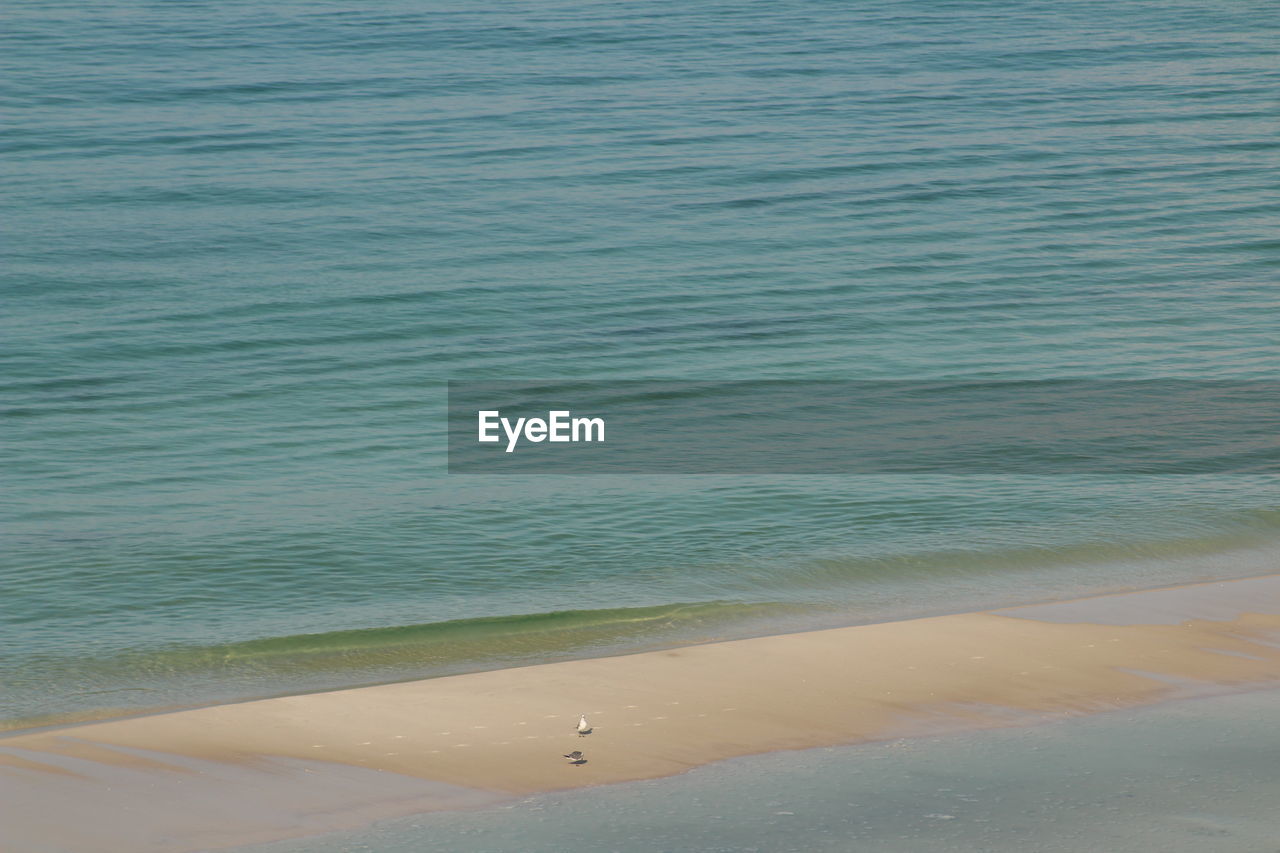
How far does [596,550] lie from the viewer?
12.9 m

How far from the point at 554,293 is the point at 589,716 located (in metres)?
12.9

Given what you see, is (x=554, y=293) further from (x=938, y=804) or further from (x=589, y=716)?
(x=938, y=804)

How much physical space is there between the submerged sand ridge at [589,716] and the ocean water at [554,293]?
1.02 m

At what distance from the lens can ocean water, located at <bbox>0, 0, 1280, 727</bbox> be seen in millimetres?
11867

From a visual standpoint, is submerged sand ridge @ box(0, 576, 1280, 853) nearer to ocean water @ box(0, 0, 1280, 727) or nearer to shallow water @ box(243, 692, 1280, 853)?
shallow water @ box(243, 692, 1280, 853)

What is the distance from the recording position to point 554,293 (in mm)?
21359

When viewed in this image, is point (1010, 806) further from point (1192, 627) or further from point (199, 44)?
point (199, 44)

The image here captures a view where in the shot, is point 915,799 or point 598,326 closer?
point 915,799

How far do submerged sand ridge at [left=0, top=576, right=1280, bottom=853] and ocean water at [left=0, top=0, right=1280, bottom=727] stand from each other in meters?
1.02

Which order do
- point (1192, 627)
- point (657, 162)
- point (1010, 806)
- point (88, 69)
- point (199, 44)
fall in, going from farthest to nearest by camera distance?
point (199, 44) < point (88, 69) < point (657, 162) < point (1192, 627) < point (1010, 806)

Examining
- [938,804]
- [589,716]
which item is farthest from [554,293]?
[938,804]

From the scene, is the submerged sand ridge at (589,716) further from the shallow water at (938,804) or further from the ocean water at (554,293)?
the ocean water at (554,293)

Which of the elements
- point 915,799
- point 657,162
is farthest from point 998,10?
point 915,799

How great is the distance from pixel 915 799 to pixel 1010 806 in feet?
1.46
